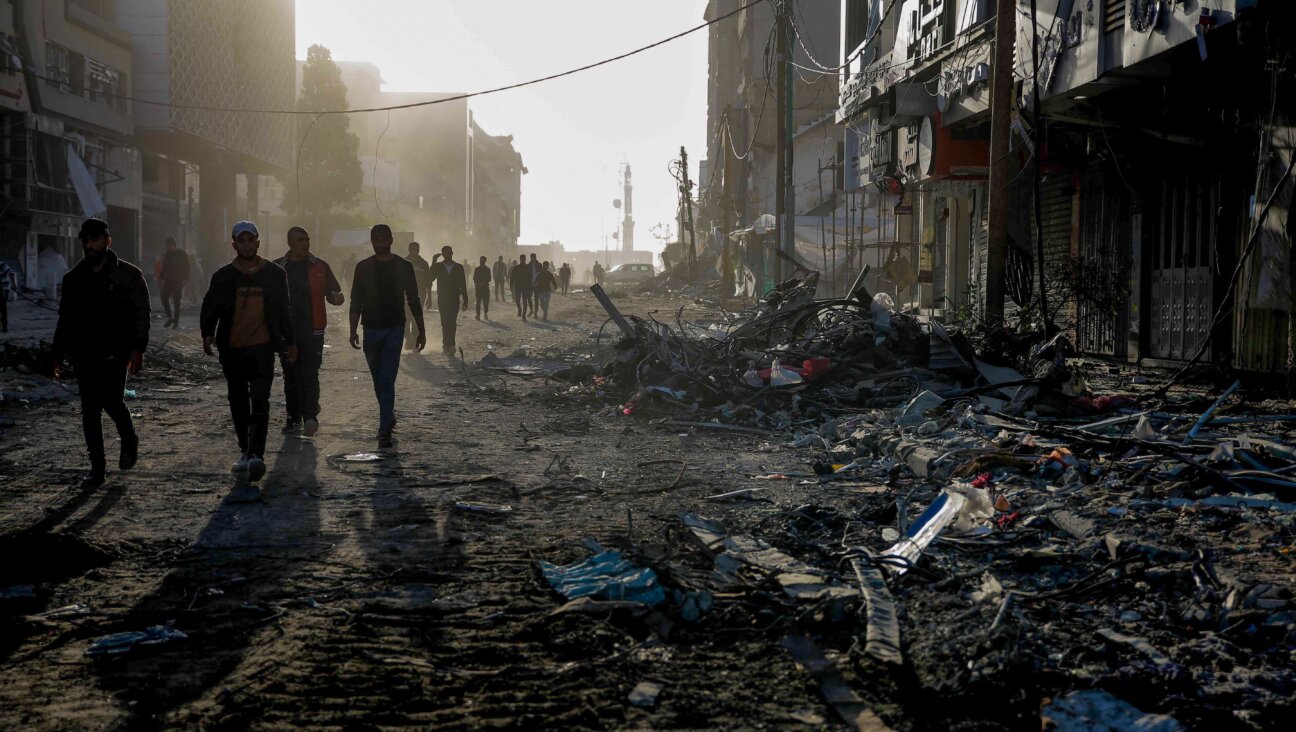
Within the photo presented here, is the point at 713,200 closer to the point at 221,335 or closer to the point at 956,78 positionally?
the point at 956,78

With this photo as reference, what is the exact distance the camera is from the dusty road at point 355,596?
3307mm

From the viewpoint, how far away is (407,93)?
125125 mm

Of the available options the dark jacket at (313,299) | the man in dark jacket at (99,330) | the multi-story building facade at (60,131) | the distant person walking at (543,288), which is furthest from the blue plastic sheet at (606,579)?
the multi-story building facade at (60,131)

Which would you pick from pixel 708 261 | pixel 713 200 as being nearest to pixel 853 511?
pixel 708 261

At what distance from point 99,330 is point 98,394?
42 centimetres

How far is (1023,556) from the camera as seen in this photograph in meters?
5.05

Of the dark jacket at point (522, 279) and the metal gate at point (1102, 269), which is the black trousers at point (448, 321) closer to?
the metal gate at point (1102, 269)

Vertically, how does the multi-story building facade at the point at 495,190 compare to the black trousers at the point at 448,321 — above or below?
above

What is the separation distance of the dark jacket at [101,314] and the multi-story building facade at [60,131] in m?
31.2

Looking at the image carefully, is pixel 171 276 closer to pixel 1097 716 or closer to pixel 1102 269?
pixel 1102 269

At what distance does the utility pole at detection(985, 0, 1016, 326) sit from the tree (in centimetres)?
5483

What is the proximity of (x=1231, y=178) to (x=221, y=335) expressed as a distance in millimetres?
10761

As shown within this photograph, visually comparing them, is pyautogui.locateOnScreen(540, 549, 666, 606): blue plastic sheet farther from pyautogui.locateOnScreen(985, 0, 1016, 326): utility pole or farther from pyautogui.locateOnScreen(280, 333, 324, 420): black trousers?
pyautogui.locateOnScreen(985, 0, 1016, 326): utility pole

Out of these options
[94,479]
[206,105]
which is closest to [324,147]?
[206,105]
